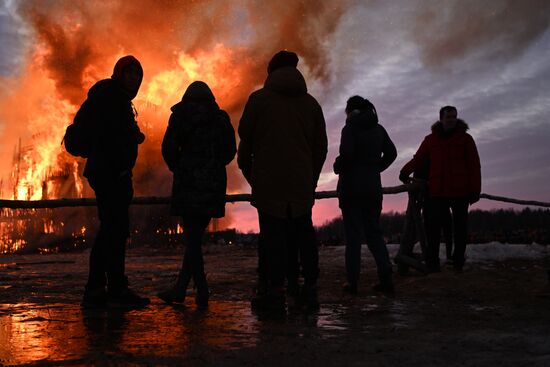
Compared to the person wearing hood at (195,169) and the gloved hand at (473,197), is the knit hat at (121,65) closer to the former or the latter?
the person wearing hood at (195,169)

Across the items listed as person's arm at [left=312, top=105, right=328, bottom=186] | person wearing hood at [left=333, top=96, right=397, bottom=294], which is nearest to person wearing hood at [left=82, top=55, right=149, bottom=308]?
person's arm at [left=312, top=105, right=328, bottom=186]

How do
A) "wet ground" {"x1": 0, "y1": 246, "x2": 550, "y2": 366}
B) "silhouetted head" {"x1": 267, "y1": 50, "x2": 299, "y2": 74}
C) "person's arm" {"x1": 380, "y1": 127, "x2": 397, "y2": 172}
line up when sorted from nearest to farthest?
1. "wet ground" {"x1": 0, "y1": 246, "x2": 550, "y2": 366}
2. "silhouetted head" {"x1": 267, "y1": 50, "x2": 299, "y2": 74}
3. "person's arm" {"x1": 380, "y1": 127, "x2": 397, "y2": 172}

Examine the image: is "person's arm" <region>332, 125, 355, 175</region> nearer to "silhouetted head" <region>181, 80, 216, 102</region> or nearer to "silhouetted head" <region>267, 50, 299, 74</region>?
"silhouetted head" <region>267, 50, 299, 74</region>

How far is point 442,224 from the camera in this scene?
6.71m

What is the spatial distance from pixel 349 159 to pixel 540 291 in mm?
2151

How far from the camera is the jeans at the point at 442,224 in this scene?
644 cm

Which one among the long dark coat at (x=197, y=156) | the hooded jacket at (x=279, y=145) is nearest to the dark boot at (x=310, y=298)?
the hooded jacket at (x=279, y=145)

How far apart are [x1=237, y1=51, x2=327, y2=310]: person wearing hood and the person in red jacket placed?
2.64 m

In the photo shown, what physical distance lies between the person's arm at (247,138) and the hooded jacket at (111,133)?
0.85 metres

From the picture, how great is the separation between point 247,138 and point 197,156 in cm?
42

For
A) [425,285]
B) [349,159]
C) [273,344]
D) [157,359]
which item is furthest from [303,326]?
[425,285]

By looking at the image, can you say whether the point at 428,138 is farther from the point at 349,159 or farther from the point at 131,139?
the point at 131,139

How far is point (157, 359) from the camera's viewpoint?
2.41 metres

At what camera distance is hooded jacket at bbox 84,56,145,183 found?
4.09 metres
